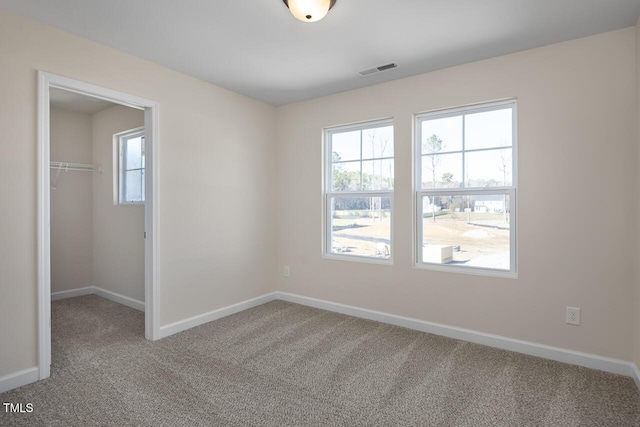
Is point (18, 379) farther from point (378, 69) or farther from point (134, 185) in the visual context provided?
point (378, 69)

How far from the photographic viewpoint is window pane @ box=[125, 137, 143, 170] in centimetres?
433

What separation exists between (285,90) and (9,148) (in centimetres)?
251

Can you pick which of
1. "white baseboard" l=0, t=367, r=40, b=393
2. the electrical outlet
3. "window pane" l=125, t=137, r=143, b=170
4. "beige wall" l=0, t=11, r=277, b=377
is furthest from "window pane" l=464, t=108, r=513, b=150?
"white baseboard" l=0, t=367, r=40, b=393

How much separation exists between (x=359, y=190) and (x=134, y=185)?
9.39 feet

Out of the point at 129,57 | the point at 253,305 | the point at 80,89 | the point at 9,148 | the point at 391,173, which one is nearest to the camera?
the point at 9,148

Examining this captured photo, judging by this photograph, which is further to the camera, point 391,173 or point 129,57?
point 391,173

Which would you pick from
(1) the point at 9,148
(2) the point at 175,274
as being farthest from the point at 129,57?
(2) the point at 175,274

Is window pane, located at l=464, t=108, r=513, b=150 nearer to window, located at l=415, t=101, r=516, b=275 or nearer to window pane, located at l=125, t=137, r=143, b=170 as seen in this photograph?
window, located at l=415, t=101, r=516, b=275

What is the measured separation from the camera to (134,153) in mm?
4391

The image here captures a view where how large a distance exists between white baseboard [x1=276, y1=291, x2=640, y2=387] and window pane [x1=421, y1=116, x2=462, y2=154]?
1738 mm

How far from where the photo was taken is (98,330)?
11.2ft

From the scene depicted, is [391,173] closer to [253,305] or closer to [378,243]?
[378,243]

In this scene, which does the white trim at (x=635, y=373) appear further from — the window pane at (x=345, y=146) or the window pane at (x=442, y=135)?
the window pane at (x=345, y=146)

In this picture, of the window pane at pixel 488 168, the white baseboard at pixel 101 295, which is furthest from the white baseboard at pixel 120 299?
the window pane at pixel 488 168
